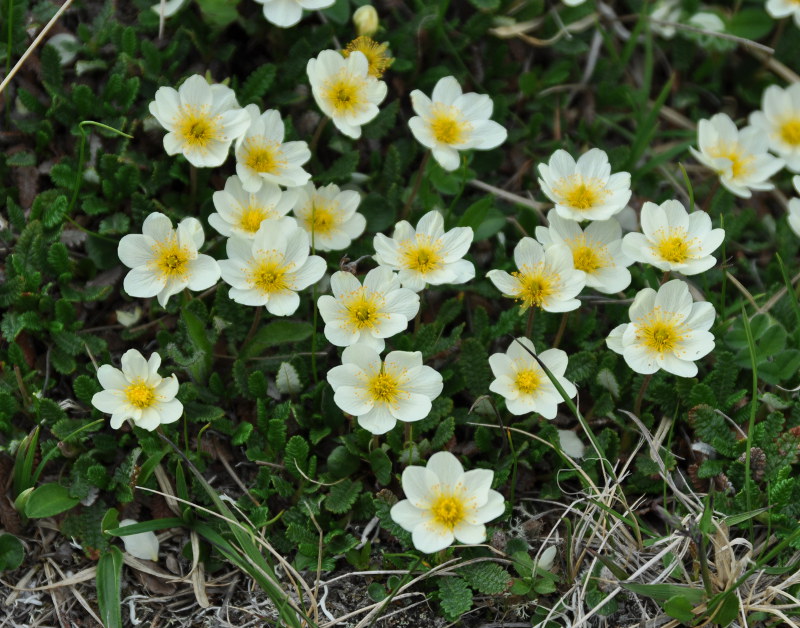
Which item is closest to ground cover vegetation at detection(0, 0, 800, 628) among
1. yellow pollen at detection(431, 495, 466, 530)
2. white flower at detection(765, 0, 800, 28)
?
yellow pollen at detection(431, 495, 466, 530)

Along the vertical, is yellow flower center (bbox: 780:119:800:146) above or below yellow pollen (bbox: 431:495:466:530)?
above

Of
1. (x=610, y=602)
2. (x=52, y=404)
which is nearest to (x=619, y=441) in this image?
(x=610, y=602)

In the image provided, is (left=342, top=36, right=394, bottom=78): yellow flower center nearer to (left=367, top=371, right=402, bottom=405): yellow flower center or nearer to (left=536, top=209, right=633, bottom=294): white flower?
(left=536, top=209, right=633, bottom=294): white flower

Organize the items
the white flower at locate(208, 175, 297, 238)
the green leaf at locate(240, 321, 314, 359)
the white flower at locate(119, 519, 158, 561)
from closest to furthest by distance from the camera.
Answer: the white flower at locate(119, 519, 158, 561) < the white flower at locate(208, 175, 297, 238) < the green leaf at locate(240, 321, 314, 359)

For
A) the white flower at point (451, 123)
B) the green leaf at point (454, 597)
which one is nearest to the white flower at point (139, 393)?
the green leaf at point (454, 597)

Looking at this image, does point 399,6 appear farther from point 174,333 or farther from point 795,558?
point 795,558
